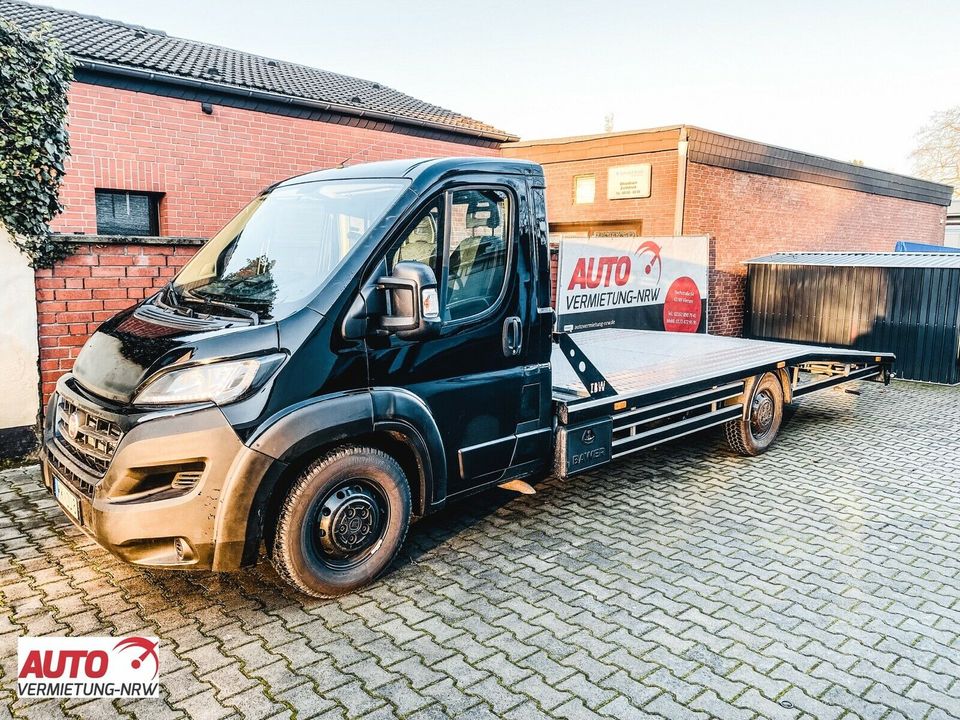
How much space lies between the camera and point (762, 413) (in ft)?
23.7

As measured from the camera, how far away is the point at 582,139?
623 inches

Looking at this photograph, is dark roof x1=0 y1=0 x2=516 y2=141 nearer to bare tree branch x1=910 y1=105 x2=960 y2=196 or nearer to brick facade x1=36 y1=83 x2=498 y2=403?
brick facade x1=36 y1=83 x2=498 y2=403

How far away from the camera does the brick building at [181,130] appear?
11.4m

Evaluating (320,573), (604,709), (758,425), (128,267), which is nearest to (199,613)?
(320,573)

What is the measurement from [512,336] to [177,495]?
2.23 m

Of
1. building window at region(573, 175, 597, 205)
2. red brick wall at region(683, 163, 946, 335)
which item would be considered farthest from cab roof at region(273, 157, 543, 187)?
building window at region(573, 175, 597, 205)

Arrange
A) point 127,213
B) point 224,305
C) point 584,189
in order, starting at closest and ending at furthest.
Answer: point 224,305 < point 127,213 < point 584,189

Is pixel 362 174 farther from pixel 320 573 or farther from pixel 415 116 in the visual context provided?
pixel 415 116

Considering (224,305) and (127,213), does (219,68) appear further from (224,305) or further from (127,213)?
(224,305)

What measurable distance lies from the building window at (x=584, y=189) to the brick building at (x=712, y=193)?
0.9 inches

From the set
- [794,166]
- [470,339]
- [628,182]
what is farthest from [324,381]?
[794,166]

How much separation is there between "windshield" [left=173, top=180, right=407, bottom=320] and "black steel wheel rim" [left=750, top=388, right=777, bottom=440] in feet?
15.0

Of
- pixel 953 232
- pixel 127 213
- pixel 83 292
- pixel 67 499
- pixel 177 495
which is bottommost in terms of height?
pixel 67 499

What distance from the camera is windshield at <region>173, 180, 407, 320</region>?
4016mm
